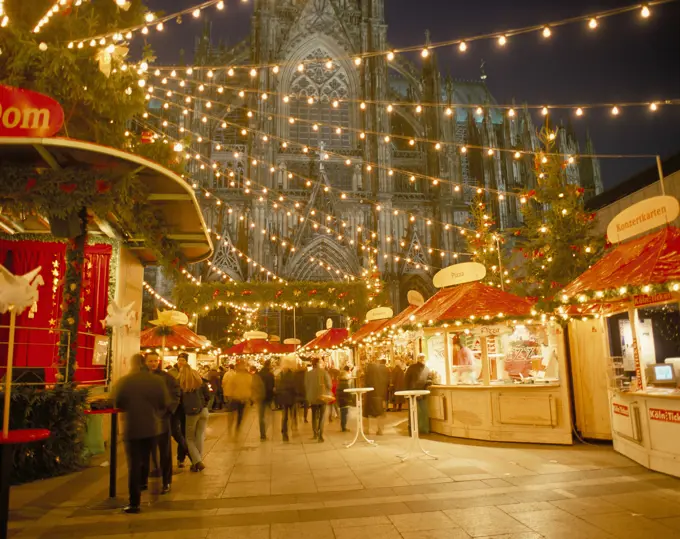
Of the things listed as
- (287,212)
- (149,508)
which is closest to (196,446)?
(149,508)

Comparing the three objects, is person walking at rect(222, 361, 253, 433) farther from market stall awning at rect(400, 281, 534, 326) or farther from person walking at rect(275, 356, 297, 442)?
market stall awning at rect(400, 281, 534, 326)

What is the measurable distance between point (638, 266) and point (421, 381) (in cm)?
449

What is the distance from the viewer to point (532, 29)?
723 cm

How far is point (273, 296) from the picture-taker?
19.7 metres

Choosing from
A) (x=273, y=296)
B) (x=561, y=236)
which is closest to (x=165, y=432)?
(x=561, y=236)

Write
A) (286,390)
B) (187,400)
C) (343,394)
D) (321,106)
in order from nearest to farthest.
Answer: (187,400) → (286,390) → (343,394) → (321,106)

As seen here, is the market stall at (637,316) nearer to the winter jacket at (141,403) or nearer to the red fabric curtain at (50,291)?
the winter jacket at (141,403)

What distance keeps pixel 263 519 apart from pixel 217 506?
74cm

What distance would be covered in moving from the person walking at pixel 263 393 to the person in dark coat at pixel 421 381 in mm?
2851

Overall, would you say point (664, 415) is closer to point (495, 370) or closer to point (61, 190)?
point (495, 370)

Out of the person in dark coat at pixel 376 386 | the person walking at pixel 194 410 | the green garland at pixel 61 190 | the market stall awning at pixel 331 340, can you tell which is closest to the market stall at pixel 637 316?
the person in dark coat at pixel 376 386

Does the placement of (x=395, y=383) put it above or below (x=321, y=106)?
below

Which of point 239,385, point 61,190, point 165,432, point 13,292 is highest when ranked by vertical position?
point 61,190

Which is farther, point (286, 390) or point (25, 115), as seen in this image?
point (286, 390)
